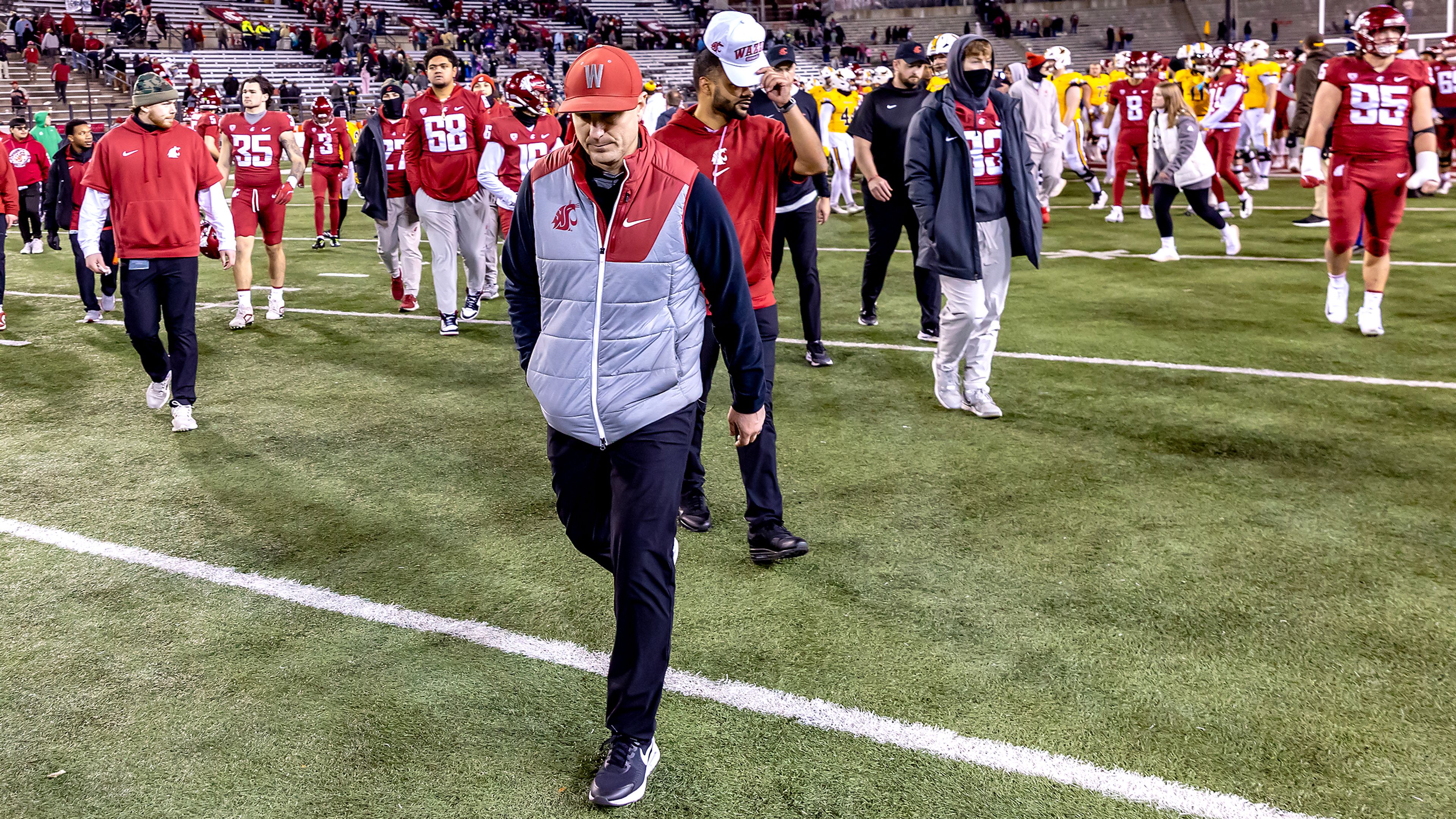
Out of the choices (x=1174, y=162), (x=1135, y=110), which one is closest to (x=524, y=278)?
(x=1174, y=162)

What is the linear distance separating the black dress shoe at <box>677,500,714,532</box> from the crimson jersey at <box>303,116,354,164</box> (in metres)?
12.7

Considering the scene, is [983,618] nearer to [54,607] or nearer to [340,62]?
[54,607]

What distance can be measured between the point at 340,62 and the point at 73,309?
31939mm

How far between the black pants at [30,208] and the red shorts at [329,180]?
4.03 metres

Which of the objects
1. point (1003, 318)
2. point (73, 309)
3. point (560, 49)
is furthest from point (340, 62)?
point (1003, 318)

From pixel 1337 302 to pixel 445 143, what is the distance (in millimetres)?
7478

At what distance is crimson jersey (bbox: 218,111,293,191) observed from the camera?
10836 millimetres

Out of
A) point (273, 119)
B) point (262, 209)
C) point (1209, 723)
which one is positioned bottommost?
point (1209, 723)

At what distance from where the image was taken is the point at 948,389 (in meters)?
7.02

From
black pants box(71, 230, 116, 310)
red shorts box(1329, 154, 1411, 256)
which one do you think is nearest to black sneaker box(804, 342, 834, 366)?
red shorts box(1329, 154, 1411, 256)

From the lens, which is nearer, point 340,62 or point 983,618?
point 983,618

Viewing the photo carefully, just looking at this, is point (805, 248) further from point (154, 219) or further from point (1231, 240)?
point (1231, 240)

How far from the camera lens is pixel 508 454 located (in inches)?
255

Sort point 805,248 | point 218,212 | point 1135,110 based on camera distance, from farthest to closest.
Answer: point 1135,110, point 805,248, point 218,212
